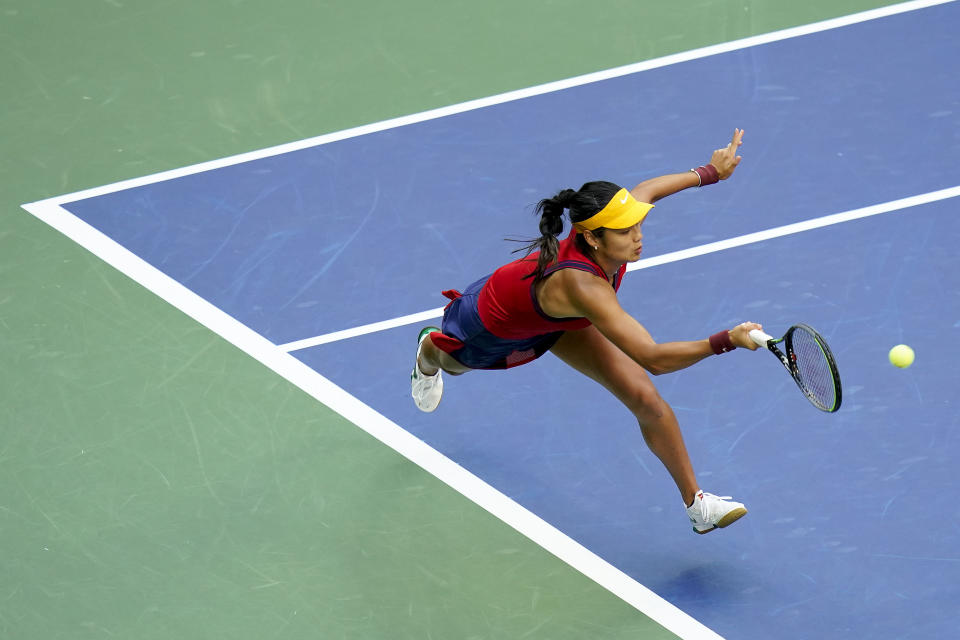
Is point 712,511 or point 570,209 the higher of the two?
point 570,209

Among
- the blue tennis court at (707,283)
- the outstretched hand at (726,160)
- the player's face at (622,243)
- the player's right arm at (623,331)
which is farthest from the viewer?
the outstretched hand at (726,160)

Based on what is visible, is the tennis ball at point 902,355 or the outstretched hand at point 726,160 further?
the outstretched hand at point 726,160

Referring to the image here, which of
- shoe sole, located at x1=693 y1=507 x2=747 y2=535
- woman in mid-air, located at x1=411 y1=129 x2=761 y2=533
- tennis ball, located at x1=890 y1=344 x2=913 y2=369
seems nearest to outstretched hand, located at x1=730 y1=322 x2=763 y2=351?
woman in mid-air, located at x1=411 y1=129 x2=761 y2=533

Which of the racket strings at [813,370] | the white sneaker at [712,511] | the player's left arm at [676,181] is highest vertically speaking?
the player's left arm at [676,181]

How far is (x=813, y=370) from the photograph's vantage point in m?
5.36

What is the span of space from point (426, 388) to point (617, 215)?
5.35 feet

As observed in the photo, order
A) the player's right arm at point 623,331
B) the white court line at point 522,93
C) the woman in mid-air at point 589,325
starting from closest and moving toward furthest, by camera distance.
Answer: the player's right arm at point 623,331 < the woman in mid-air at point 589,325 < the white court line at point 522,93

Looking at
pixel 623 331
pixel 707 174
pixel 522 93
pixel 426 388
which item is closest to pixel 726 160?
pixel 707 174

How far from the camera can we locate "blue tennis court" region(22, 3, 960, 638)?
6.14 meters

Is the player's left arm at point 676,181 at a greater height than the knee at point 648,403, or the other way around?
the player's left arm at point 676,181

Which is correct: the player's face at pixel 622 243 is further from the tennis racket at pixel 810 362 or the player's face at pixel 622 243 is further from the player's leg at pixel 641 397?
the tennis racket at pixel 810 362

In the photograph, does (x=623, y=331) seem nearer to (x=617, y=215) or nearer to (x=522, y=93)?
(x=617, y=215)

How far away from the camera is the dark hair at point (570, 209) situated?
18.2ft

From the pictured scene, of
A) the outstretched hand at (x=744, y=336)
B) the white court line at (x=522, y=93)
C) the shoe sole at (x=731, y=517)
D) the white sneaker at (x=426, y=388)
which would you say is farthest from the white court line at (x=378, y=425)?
the outstretched hand at (x=744, y=336)
